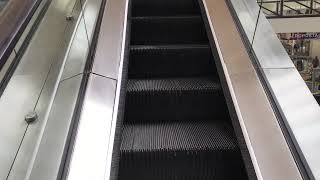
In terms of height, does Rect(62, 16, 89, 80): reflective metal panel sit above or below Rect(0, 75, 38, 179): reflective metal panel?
above

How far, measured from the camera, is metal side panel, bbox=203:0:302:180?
162cm

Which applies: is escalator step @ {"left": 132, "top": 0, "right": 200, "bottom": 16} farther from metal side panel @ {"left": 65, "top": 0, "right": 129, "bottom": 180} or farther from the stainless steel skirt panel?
the stainless steel skirt panel

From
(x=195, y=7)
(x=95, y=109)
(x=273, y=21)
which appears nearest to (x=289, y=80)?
(x=95, y=109)

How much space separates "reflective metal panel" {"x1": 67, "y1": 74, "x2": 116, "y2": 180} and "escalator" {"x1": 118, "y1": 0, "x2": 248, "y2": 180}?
23 cm

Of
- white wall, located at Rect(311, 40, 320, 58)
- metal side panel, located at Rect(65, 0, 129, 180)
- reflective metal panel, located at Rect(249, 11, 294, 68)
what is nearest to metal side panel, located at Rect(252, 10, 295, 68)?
reflective metal panel, located at Rect(249, 11, 294, 68)

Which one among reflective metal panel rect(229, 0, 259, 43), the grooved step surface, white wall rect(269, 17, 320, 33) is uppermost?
white wall rect(269, 17, 320, 33)

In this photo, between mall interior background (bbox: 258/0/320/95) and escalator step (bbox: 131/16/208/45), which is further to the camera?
mall interior background (bbox: 258/0/320/95)

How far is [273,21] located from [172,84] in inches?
239

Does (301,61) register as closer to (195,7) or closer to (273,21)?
(273,21)

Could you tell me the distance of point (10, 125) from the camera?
7.04ft

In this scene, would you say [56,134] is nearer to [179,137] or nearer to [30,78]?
[179,137]

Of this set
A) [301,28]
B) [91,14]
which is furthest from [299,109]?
[301,28]

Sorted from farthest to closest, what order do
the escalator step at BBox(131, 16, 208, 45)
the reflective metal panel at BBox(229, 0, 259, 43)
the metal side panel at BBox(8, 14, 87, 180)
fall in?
the escalator step at BBox(131, 16, 208, 45), the reflective metal panel at BBox(229, 0, 259, 43), the metal side panel at BBox(8, 14, 87, 180)

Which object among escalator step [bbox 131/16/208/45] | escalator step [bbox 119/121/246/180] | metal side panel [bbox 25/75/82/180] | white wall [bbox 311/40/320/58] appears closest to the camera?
metal side panel [bbox 25/75/82/180]
